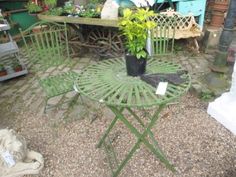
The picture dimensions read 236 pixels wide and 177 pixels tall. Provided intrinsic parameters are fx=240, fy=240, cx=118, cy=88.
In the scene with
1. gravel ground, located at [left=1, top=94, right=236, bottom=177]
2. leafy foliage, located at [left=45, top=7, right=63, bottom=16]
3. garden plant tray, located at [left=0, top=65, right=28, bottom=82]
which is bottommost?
gravel ground, located at [left=1, top=94, right=236, bottom=177]

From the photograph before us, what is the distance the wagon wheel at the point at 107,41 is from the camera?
4043mm

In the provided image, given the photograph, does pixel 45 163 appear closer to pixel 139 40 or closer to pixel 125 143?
pixel 125 143

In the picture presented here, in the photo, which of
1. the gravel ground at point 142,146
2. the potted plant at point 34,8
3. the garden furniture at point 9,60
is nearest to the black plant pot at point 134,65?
the gravel ground at point 142,146

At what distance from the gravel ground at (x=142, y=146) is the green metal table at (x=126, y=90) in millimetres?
164

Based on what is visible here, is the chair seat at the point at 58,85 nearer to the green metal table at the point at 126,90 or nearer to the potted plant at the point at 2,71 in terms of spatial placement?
the green metal table at the point at 126,90

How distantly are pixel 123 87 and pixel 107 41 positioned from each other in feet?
7.89

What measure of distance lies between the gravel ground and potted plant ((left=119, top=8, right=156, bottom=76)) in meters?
0.89

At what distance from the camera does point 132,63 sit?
6.35ft

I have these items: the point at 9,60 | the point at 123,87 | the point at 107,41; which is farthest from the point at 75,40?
the point at 123,87

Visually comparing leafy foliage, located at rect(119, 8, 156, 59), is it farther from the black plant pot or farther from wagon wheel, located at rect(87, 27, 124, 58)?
wagon wheel, located at rect(87, 27, 124, 58)

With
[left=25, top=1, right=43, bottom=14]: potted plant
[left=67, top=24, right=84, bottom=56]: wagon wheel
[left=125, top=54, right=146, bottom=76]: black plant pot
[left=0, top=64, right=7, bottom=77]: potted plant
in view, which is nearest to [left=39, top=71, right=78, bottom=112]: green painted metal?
[left=125, top=54, right=146, bottom=76]: black plant pot

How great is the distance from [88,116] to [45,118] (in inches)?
20.9

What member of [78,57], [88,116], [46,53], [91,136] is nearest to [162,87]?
[91,136]

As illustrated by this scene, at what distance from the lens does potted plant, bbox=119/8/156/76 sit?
1.75 metres
